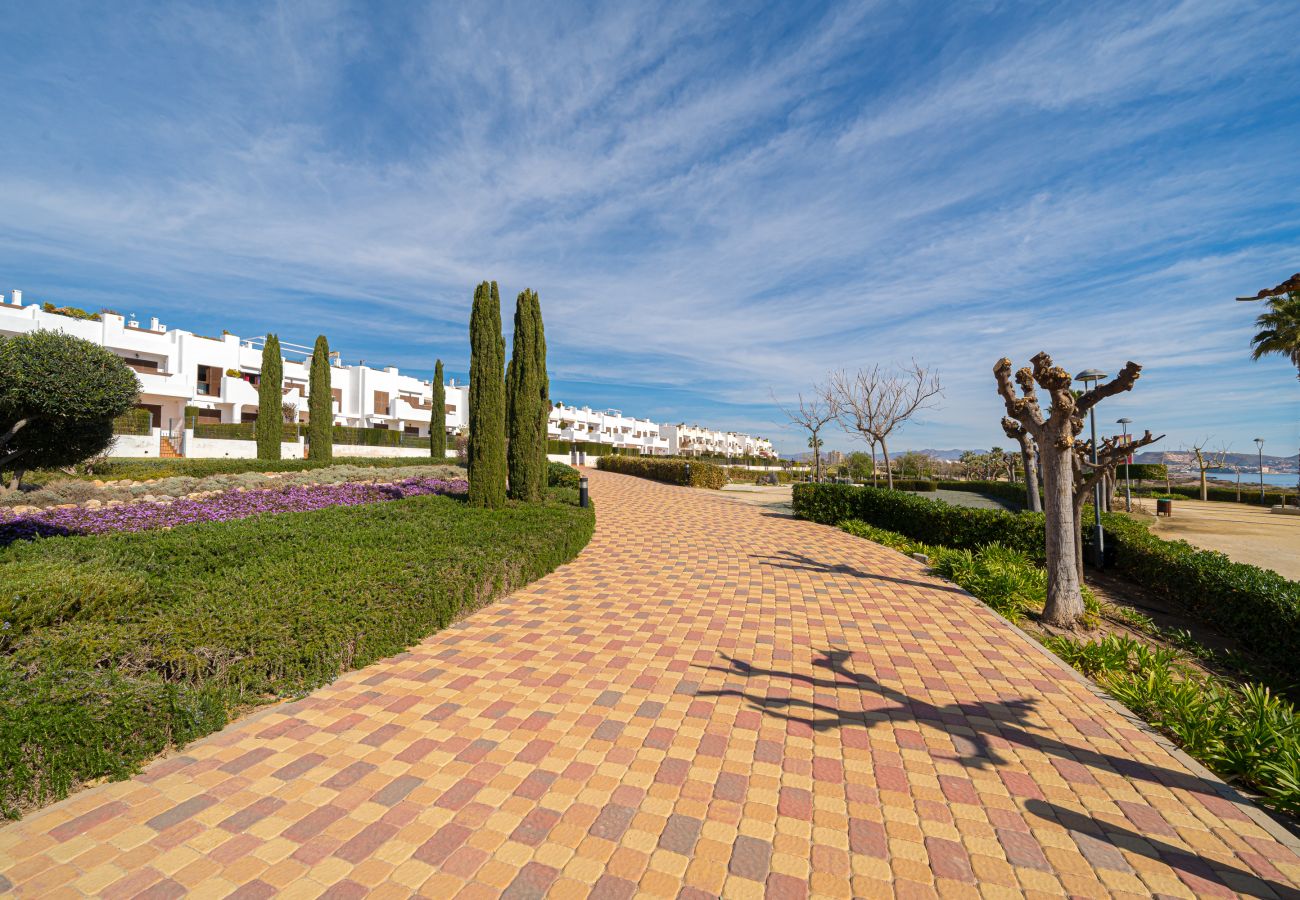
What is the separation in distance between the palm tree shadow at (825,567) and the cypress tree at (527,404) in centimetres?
501

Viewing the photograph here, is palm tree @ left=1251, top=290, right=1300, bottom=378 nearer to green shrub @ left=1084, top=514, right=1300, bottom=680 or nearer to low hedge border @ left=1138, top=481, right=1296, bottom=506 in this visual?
low hedge border @ left=1138, top=481, right=1296, bottom=506

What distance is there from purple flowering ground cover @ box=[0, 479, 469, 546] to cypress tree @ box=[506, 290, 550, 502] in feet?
10.3

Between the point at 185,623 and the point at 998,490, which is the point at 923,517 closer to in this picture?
the point at 185,623

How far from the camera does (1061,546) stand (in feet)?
20.1

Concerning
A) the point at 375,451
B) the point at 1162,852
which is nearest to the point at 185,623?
the point at 1162,852

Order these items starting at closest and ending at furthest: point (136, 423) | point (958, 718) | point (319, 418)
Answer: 1. point (958, 718)
2. point (136, 423)
3. point (319, 418)

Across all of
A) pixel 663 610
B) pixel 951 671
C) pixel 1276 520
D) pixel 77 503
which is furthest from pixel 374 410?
pixel 1276 520

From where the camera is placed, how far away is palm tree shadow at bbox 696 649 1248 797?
3.15 m

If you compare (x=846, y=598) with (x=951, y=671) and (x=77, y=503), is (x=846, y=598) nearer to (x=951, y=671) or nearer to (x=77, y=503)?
(x=951, y=671)

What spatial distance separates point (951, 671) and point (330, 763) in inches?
179

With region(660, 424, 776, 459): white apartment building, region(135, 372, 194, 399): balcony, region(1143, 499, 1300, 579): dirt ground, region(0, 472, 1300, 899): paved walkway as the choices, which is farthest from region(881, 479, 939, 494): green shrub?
region(660, 424, 776, 459): white apartment building

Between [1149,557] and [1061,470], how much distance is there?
3.02 m

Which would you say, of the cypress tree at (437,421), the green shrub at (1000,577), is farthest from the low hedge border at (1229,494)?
the cypress tree at (437,421)

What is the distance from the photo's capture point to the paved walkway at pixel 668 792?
2.27 metres
